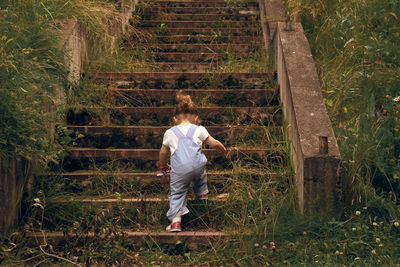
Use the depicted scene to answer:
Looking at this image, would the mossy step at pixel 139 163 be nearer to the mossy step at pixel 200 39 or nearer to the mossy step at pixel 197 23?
the mossy step at pixel 200 39

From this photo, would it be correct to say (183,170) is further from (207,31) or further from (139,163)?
(207,31)

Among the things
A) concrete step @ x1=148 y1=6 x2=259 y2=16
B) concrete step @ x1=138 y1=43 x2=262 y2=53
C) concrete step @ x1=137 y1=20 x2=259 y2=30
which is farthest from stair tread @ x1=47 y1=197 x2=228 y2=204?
concrete step @ x1=148 y1=6 x2=259 y2=16

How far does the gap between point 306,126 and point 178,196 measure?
4.42 feet

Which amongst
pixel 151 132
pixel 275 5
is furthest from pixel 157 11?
pixel 151 132

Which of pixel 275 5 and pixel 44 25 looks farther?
pixel 275 5

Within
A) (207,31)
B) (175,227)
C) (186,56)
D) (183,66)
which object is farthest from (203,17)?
(175,227)

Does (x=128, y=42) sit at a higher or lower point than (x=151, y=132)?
higher

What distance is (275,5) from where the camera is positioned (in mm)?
9023

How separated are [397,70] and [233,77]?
6.67 feet

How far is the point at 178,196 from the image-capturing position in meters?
4.93

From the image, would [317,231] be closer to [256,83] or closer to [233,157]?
[233,157]

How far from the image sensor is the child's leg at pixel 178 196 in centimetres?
487

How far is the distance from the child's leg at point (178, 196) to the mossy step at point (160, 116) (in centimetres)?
155

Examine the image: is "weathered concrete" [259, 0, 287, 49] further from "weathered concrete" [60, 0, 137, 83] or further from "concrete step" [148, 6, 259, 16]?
"weathered concrete" [60, 0, 137, 83]
